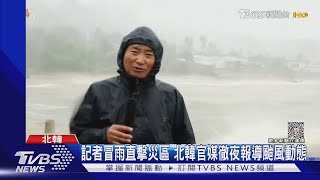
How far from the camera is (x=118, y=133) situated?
2137 millimetres

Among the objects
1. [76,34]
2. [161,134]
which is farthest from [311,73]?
[76,34]

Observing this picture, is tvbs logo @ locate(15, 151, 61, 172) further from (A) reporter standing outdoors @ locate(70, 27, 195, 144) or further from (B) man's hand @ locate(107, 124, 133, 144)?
(B) man's hand @ locate(107, 124, 133, 144)

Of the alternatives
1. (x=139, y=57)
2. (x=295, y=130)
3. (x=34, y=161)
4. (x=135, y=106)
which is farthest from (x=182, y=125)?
(x=34, y=161)

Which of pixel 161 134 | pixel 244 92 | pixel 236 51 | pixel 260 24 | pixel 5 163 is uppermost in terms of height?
pixel 260 24

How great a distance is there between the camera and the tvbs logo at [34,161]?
2.14m

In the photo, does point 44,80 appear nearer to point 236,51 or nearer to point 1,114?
point 1,114

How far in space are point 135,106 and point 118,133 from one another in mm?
155

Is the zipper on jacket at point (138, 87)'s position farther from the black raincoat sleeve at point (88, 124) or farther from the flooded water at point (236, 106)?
the black raincoat sleeve at point (88, 124)

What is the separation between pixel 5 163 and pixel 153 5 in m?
1.05

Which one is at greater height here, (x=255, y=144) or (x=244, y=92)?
(x=244, y=92)

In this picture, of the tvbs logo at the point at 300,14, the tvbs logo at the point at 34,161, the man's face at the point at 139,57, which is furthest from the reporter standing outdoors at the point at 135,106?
the tvbs logo at the point at 300,14

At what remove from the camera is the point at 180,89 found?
2.17m

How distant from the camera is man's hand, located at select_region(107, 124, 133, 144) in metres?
2.13

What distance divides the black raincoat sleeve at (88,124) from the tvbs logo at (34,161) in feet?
0.50
